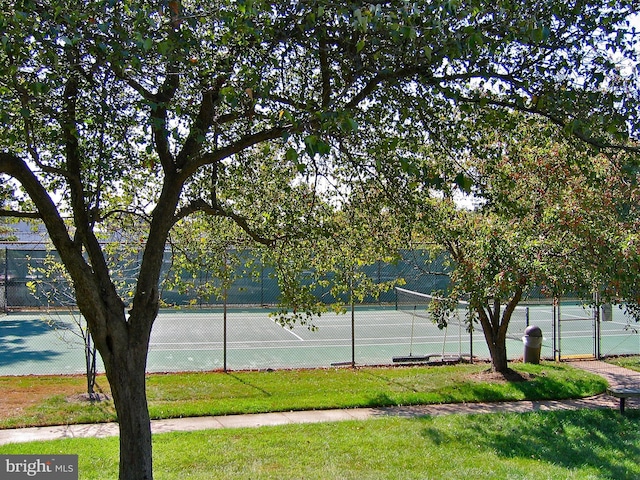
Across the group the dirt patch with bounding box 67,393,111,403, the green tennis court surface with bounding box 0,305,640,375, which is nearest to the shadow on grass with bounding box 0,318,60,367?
the green tennis court surface with bounding box 0,305,640,375

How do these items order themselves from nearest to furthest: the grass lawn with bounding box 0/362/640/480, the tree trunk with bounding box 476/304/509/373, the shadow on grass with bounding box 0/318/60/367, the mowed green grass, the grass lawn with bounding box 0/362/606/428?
1. the mowed green grass
2. the grass lawn with bounding box 0/362/640/480
3. the grass lawn with bounding box 0/362/606/428
4. the tree trunk with bounding box 476/304/509/373
5. the shadow on grass with bounding box 0/318/60/367

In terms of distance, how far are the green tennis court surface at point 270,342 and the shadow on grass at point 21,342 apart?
3cm

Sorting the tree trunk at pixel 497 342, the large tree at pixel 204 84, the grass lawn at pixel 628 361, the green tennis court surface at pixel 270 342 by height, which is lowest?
the green tennis court surface at pixel 270 342

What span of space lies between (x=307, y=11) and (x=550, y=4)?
6.20 ft

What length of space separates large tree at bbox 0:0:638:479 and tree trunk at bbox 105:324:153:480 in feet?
0.04

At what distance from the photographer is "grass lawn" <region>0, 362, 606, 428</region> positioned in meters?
9.32

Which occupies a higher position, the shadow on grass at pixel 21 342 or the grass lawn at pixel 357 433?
the grass lawn at pixel 357 433

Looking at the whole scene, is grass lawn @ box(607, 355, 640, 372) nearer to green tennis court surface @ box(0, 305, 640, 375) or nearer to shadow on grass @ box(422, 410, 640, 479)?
green tennis court surface @ box(0, 305, 640, 375)

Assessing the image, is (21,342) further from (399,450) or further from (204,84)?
(204,84)

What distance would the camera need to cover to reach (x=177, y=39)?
13.4ft

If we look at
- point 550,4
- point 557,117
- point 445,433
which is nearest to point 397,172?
point 557,117

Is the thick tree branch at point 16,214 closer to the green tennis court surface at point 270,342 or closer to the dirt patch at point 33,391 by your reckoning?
the dirt patch at point 33,391

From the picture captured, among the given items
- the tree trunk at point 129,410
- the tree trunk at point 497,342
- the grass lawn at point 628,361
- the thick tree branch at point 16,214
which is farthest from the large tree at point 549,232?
the grass lawn at point 628,361

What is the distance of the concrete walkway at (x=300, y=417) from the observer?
818 centimetres
